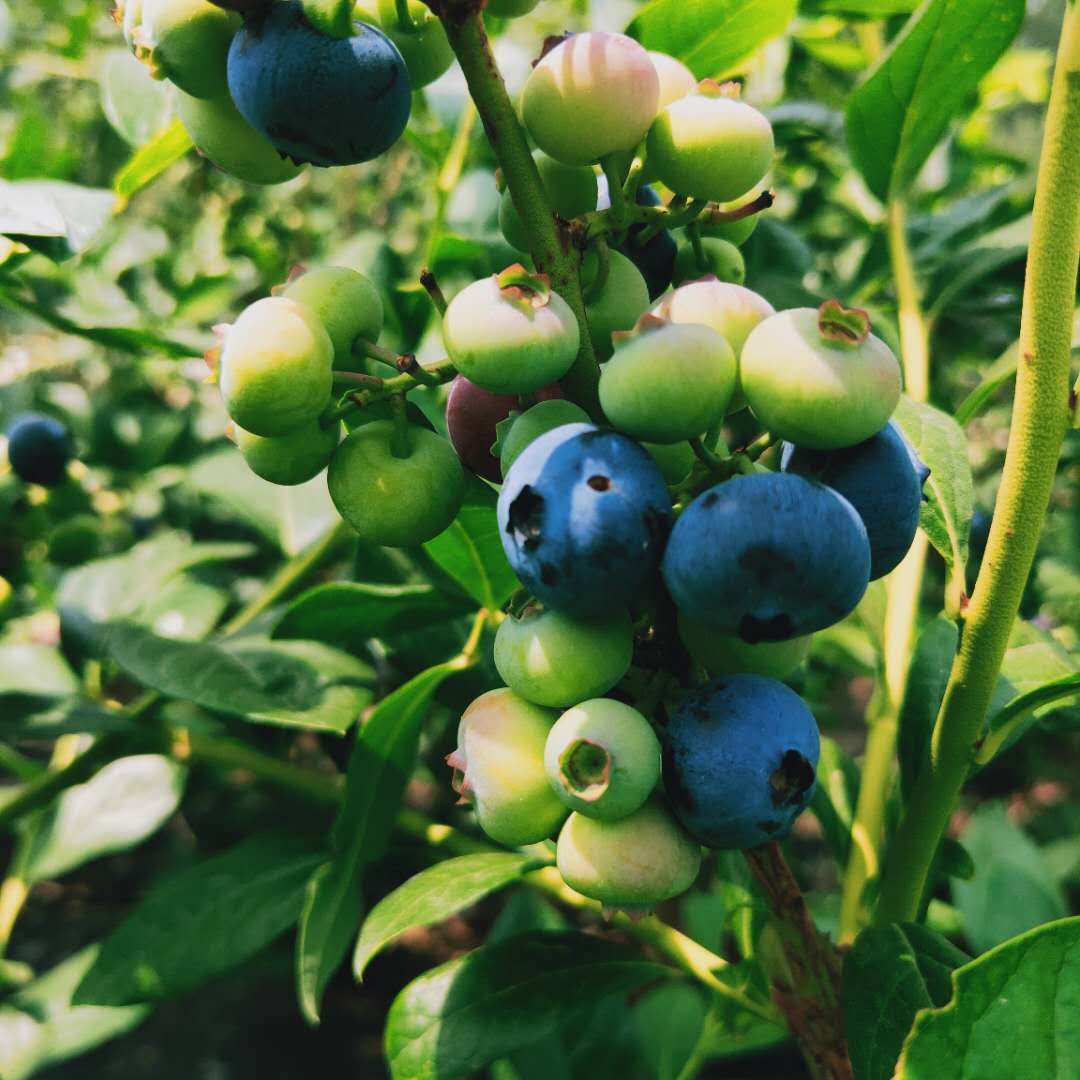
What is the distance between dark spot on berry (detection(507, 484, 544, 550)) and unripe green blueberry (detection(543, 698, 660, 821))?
109mm

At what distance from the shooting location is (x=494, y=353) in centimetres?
64

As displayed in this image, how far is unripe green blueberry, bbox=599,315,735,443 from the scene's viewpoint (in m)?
0.61

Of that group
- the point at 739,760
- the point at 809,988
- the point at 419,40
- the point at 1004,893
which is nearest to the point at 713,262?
the point at 419,40

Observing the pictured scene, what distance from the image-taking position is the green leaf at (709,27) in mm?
977

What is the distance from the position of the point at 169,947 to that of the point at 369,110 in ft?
3.39

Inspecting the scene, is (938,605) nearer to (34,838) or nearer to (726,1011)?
(726,1011)

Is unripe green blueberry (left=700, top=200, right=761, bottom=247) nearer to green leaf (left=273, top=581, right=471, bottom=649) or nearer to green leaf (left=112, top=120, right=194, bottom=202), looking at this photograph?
green leaf (left=273, top=581, right=471, bottom=649)

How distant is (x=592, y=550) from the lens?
2.01 feet

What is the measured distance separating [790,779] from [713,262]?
0.38 m

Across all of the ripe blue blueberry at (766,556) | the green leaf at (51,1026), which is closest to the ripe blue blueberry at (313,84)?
the ripe blue blueberry at (766,556)

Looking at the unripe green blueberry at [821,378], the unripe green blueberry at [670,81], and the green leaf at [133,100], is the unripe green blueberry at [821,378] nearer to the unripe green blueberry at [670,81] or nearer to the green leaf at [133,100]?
the unripe green blueberry at [670,81]

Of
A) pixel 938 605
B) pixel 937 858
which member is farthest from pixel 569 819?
pixel 938 605

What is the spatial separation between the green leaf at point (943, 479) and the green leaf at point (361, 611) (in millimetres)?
463

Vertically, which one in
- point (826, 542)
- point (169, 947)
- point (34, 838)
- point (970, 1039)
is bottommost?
point (34, 838)
